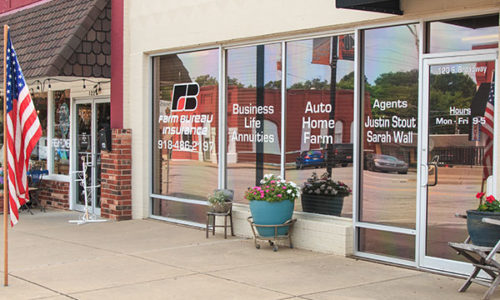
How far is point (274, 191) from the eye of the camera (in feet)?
28.0

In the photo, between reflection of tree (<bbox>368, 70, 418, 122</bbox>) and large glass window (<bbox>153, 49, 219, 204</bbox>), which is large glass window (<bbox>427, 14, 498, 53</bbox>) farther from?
large glass window (<bbox>153, 49, 219, 204</bbox>)

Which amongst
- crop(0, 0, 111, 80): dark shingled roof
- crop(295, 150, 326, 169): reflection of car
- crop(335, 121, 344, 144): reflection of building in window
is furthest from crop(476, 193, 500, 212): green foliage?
crop(0, 0, 111, 80): dark shingled roof

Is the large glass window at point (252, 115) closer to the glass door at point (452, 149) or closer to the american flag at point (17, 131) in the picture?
the glass door at point (452, 149)

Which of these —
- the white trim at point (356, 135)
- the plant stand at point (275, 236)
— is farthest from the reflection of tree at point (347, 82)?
the plant stand at point (275, 236)

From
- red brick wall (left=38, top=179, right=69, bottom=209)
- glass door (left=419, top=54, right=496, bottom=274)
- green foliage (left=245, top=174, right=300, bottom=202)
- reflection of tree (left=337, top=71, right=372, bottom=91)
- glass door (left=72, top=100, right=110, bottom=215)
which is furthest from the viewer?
red brick wall (left=38, top=179, right=69, bottom=209)

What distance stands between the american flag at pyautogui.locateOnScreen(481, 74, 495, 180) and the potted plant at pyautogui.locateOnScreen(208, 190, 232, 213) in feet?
12.8

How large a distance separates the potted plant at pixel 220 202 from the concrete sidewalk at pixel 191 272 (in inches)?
17.4

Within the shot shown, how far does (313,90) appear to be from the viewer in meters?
8.89

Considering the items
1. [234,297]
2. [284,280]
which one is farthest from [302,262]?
[234,297]

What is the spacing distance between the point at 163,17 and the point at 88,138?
3.16 m

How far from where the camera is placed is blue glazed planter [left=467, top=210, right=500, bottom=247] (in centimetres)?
629

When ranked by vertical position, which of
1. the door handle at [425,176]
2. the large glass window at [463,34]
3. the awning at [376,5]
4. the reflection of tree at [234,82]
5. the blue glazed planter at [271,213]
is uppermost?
the awning at [376,5]

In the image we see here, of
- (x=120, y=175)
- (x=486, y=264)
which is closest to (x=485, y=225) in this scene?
(x=486, y=264)

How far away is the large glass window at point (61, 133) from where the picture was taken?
44.2 feet
